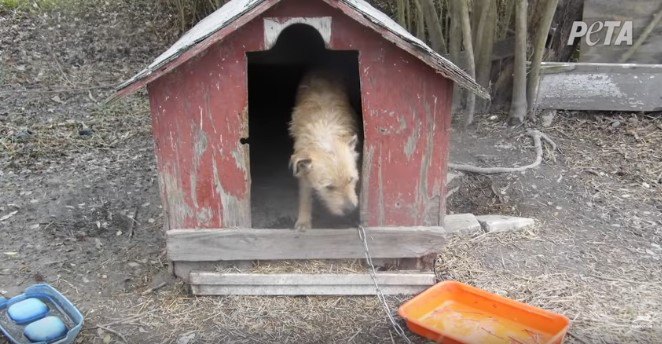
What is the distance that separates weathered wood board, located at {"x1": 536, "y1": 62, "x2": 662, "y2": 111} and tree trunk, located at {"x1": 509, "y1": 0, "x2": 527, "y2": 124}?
0.31 meters

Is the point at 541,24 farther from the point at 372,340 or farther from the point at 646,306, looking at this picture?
the point at 372,340

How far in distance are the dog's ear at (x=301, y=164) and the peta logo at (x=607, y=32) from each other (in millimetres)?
5319

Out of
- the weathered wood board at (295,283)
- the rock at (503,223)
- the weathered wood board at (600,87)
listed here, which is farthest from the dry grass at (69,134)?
the weathered wood board at (600,87)

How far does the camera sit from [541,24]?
7.20 meters

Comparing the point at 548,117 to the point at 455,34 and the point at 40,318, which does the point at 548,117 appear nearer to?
the point at 455,34

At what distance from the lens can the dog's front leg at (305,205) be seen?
461 centimetres

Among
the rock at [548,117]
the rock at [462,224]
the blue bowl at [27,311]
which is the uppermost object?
the rock at [548,117]

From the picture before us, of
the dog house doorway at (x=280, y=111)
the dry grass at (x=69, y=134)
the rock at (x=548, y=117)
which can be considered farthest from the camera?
the rock at (x=548, y=117)

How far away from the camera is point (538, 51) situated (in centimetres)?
729

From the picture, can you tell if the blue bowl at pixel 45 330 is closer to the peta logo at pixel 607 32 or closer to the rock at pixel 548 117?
the rock at pixel 548 117

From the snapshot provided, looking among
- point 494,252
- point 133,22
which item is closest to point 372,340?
point 494,252

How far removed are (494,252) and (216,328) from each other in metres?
2.49

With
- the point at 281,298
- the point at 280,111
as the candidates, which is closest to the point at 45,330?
the point at 281,298

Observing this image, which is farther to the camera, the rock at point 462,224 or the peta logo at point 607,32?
the peta logo at point 607,32
